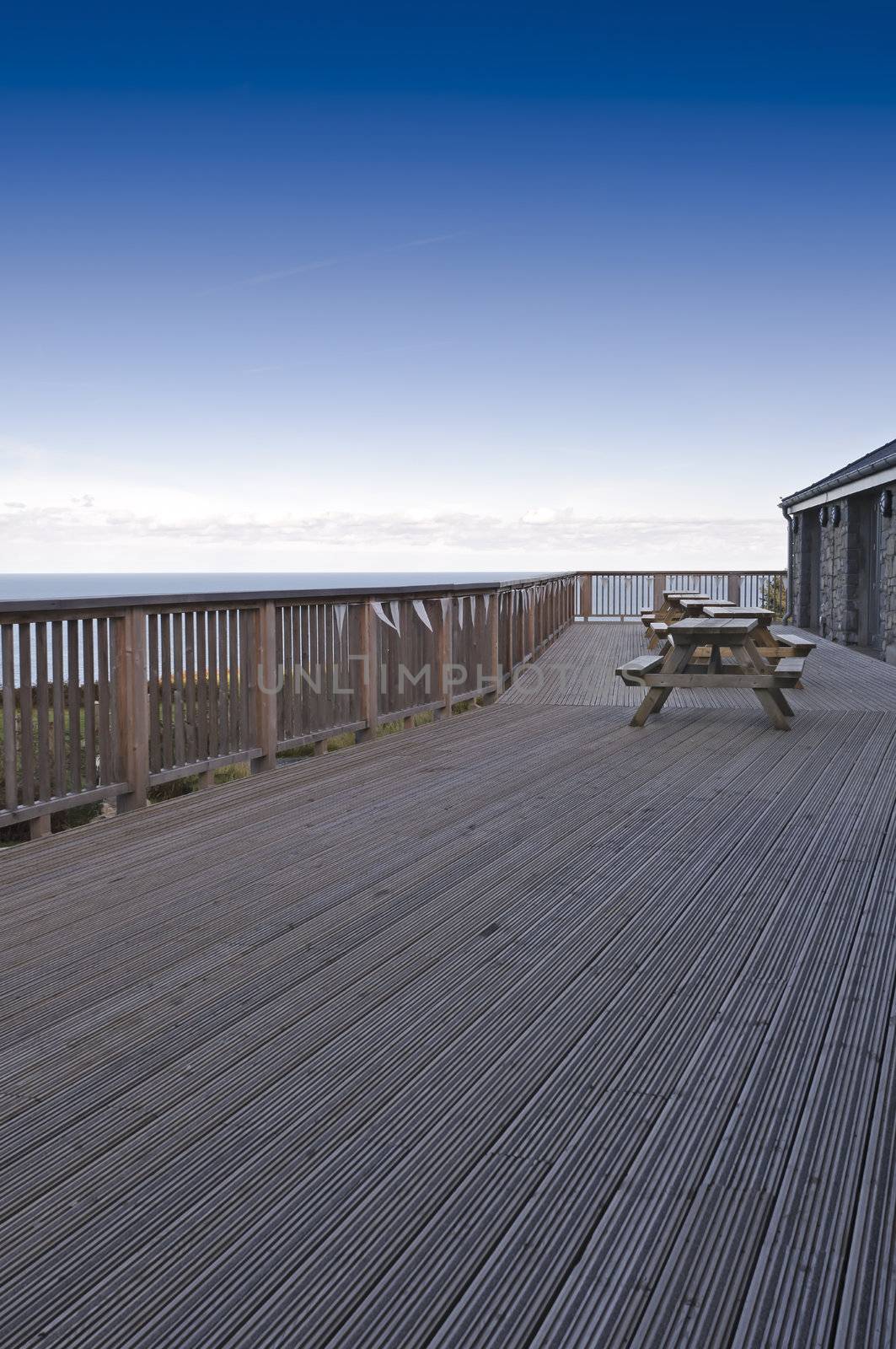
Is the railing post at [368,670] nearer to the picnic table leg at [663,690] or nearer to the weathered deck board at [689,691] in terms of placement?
the picnic table leg at [663,690]

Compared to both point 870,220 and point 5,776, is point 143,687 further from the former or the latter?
point 870,220

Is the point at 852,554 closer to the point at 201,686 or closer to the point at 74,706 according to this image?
the point at 201,686

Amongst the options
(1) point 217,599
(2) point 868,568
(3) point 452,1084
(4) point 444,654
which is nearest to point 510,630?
(4) point 444,654

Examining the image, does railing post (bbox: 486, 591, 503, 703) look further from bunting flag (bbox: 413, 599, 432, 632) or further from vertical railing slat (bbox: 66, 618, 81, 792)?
vertical railing slat (bbox: 66, 618, 81, 792)

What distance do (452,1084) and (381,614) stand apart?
4830mm

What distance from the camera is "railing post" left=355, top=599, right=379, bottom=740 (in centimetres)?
644

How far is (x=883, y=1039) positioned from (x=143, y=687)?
339cm

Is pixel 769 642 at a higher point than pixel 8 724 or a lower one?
higher

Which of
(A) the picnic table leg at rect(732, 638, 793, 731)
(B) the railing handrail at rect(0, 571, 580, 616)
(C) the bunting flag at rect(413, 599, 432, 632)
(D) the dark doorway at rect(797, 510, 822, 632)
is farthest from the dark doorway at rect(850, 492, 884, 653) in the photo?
(C) the bunting flag at rect(413, 599, 432, 632)

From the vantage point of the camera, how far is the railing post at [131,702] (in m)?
4.45

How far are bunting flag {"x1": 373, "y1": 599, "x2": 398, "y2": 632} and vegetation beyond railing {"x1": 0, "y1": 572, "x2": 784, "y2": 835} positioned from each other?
0.5 inches

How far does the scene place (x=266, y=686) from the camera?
5387 mm

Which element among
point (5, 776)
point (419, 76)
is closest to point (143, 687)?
point (5, 776)

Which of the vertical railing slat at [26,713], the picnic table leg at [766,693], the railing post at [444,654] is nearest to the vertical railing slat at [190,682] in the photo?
the vertical railing slat at [26,713]
